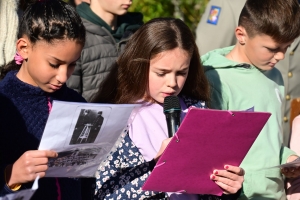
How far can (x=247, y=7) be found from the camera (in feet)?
14.4

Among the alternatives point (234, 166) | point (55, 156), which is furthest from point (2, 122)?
point (234, 166)

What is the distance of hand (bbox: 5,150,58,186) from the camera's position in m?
2.78

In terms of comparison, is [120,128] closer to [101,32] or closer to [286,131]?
[101,32]

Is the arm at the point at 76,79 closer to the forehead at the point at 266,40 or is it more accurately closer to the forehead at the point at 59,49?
the forehead at the point at 266,40

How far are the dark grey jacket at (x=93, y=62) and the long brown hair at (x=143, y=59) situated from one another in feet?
2.10

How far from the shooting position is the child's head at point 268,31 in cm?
417

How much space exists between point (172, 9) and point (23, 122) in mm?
4786

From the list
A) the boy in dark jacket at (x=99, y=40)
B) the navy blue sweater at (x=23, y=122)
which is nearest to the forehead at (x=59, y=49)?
the navy blue sweater at (x=23, y=122)

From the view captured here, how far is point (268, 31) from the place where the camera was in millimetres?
4180

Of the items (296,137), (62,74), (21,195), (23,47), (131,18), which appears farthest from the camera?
(131,18)

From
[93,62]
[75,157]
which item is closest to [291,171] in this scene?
[93,62]

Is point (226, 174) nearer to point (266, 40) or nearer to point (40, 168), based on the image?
point (40, 168)

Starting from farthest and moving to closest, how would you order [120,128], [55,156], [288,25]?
[288,25]
[120,128]
[55,156]

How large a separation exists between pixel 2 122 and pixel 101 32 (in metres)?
1.76
